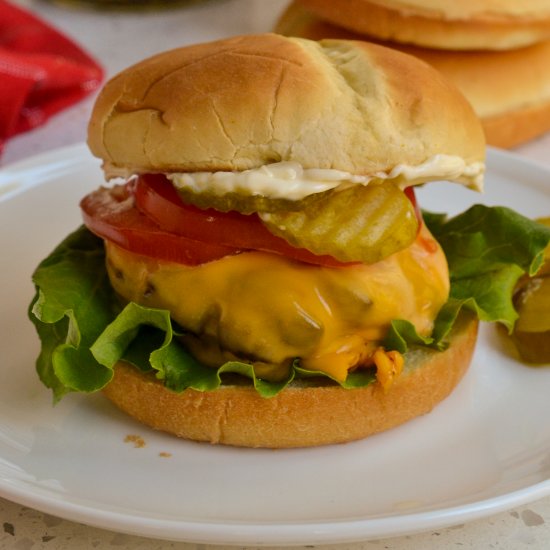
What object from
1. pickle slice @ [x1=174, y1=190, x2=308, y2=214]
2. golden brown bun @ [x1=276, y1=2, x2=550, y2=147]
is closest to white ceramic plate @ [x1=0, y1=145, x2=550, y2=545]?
pickle slice @ [x1=174, y1=190, x2=308, y2=214]

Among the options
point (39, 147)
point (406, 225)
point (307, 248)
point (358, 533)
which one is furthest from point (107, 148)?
point (39, 147)

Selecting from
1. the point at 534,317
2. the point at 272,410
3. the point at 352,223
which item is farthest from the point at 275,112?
the point at 534,317

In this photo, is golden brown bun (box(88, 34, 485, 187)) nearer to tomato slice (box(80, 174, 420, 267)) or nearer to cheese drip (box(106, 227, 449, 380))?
tomato slice (box(80, 174, 420, 267))

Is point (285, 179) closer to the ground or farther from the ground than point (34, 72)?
farther from the ground

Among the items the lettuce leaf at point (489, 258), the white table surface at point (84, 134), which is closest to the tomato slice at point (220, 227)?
the lettuce leaf at point (489, 258)

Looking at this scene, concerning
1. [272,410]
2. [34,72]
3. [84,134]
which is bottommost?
[84,134]

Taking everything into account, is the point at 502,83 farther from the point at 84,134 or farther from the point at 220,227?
the point at 220,227
